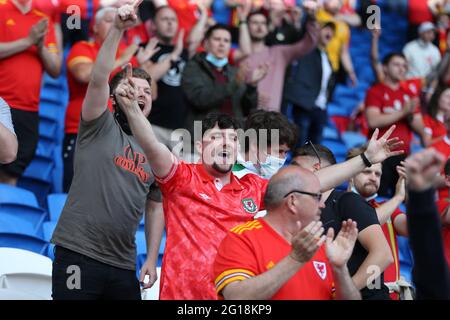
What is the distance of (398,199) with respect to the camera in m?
5.02

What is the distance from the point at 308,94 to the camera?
27.1ft

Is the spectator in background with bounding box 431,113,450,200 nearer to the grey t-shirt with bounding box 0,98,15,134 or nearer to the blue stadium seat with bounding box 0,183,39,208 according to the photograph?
the blue stadium seat with bounding box 0,183,39,208

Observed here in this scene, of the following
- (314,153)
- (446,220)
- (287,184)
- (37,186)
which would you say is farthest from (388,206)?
(37,186)

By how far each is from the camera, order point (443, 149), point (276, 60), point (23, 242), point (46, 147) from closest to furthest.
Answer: point (23, 242) → point (443, 149) → point (46, 147) → point (276, 60)

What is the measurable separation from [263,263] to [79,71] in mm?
3294

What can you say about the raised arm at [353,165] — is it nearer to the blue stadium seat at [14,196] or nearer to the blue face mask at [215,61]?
the blue stadium seat at [14,196]

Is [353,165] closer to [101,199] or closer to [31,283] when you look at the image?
[101,199]

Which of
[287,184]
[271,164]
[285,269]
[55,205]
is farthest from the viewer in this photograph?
[55,205]

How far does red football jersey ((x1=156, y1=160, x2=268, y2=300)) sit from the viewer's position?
414cm

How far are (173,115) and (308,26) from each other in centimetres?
145

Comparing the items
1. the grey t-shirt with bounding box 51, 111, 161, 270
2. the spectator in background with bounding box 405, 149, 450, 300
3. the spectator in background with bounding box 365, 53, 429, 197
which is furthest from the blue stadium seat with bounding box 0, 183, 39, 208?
the spectator in background with bounding box 405, 149, 450, 300

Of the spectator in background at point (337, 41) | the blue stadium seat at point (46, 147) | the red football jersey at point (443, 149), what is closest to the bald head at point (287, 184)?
the red football jersey at point (443, 149)

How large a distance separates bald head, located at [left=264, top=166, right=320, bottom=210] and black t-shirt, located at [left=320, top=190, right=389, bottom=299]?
582 millimetres

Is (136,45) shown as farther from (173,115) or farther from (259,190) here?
(259,190)
